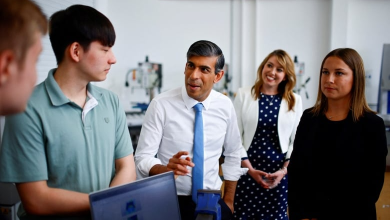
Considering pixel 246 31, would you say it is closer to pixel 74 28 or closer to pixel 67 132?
pixel 74 28

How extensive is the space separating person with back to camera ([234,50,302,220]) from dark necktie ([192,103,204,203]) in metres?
0.71

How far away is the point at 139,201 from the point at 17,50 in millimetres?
561

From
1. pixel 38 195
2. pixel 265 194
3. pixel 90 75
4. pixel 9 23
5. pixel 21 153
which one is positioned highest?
pixel 9 23

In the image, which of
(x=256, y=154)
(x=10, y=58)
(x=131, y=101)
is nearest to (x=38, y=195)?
(x=10, y=58)

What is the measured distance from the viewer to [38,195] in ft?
3.09

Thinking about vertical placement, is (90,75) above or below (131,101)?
above

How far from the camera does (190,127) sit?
5.10 ft

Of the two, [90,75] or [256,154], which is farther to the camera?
[256,154]

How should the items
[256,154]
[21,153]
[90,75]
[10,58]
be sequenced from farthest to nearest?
1. [256,154]
2. [90,75]
3. [21,153]
4. [10,58]

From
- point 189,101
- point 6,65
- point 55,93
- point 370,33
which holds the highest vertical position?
point 370,33

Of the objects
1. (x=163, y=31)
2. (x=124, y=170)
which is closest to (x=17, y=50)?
(x=124, y=170)

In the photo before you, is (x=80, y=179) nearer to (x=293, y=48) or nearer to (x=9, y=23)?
(x=9, y=23)

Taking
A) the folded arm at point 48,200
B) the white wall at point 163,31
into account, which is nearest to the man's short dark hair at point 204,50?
the folded arm at point 48,200

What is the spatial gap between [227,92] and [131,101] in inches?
57.6
